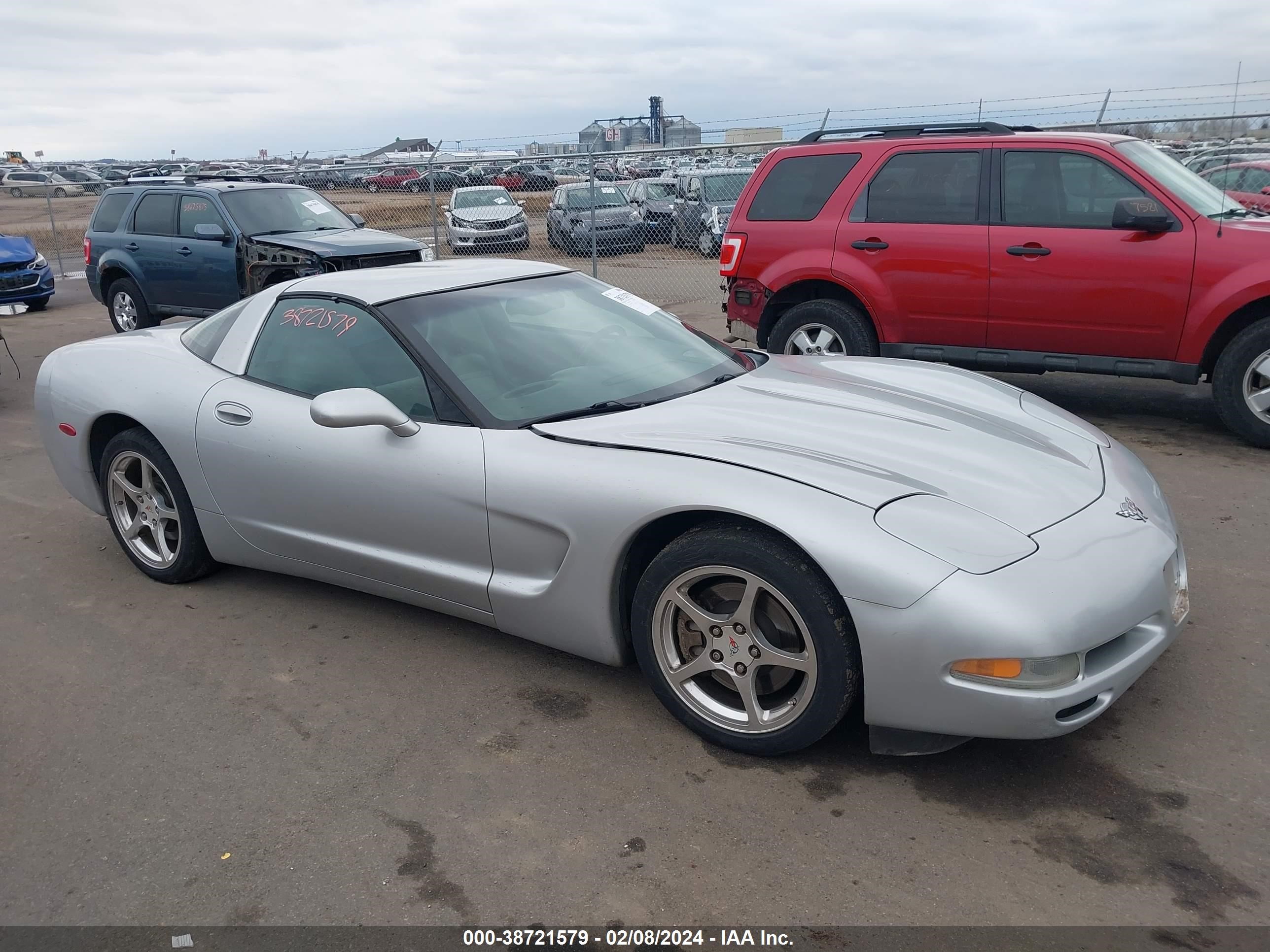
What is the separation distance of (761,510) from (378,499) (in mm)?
1483

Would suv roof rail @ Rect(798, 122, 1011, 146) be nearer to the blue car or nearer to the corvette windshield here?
the corvette windshield

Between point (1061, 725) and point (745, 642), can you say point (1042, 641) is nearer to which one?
point (1061, 725)

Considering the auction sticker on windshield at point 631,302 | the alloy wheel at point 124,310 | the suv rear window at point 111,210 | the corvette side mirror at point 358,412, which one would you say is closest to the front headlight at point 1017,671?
the corvette side mirror at point 358,412

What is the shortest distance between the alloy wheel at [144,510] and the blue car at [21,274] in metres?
9.67

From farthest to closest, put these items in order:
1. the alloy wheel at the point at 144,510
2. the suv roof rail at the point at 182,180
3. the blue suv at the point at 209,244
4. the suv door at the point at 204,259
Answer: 1. the suv roof rail at the point at 182,180
2. the suv door at the point at 204,259
3. the blue suv at the point at 209,244
4. the alloy wheel at the point at 144,510

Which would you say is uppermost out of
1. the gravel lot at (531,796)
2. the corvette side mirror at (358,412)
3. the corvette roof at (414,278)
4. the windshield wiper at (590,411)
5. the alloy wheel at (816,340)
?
the corvette roof at (414,278)

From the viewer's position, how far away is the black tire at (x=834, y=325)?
7168 millimetres

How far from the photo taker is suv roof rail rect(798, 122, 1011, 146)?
275 inches

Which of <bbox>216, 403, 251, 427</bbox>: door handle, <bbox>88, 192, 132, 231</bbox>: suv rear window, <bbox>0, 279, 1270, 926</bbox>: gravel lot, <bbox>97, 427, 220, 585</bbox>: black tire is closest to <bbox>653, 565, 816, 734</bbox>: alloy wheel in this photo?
<bbox>0, 279, 1270, 926</bbox>: gravel lot

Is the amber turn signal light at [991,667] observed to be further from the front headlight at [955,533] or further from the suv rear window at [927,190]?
the suv rear window at [927,190]

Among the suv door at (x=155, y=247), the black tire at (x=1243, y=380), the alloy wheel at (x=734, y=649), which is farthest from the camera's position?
the suv door at (x=155, y=247)

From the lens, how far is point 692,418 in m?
3.48

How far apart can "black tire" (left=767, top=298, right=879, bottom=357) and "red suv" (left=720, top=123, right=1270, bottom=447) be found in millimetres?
12

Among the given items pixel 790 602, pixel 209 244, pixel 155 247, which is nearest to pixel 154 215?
pixel 155 247
